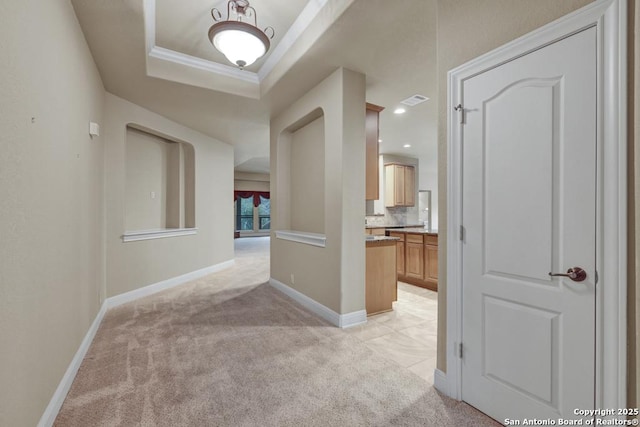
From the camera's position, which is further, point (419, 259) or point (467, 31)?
point (419, 259)

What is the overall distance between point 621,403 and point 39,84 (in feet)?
10.5

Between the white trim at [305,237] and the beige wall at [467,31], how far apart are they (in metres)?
1.67

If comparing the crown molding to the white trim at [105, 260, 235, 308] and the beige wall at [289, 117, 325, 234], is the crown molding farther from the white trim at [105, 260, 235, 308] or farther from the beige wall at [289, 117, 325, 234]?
the white trim at [105, 260, 235, 308]

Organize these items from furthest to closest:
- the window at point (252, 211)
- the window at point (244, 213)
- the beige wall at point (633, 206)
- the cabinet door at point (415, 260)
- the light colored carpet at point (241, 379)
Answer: the window at point (244, 213) → the window at point (252, 211) → the cabinet door at point (415, 260) → the light colored carpet at point (241, 379) → the beige wall at point (633, 206)

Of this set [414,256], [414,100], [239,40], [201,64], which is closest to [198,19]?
[239,40]

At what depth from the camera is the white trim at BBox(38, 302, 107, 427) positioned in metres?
1.63

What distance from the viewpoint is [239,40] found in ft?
7.86

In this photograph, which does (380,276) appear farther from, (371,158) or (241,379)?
(241,379)

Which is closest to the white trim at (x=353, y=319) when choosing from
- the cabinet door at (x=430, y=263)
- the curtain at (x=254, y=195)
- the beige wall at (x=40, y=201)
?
the cabinet door at (x=430, y=263)

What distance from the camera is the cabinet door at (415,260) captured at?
470 centimetres

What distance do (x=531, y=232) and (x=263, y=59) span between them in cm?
332

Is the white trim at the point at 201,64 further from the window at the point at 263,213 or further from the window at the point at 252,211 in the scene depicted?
the window at the point at 263,213

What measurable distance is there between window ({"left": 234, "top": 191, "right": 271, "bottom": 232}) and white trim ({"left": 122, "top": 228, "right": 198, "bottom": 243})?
7.92m

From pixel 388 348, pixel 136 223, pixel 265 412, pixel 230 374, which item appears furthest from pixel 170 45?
pixel 388 348
